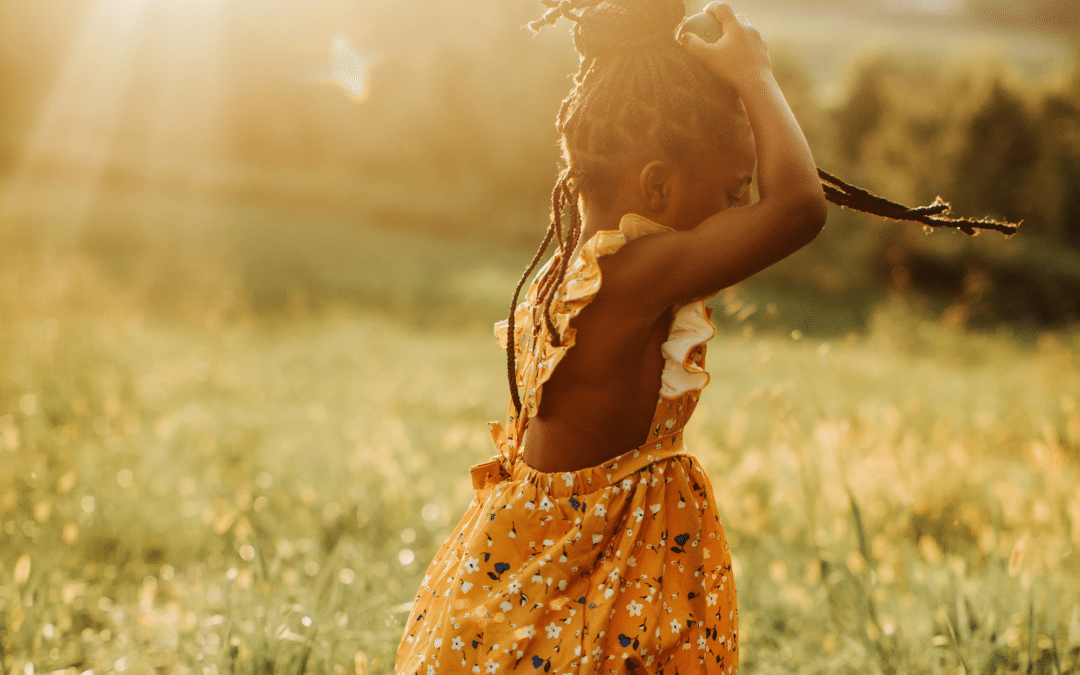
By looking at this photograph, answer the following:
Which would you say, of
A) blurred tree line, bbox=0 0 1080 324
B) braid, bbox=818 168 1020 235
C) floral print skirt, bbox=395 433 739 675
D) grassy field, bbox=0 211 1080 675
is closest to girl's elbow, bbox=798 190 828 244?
braid, bbox=818 168 1020 235

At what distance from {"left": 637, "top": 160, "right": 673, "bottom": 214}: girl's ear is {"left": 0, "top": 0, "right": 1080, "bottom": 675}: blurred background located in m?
1.11

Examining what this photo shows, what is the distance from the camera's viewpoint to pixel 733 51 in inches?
53.2

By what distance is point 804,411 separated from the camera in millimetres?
4492

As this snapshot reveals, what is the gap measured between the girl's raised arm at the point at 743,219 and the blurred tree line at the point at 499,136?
52.9 ft

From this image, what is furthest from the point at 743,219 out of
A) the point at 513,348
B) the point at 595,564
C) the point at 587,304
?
the point at 595,564

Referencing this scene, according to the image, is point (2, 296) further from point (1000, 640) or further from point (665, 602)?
point (1000, 640)

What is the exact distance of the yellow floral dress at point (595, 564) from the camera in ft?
4.67

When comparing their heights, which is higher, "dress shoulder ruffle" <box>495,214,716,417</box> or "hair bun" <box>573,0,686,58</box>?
"hair bun" <box>573,0,686,58</box>

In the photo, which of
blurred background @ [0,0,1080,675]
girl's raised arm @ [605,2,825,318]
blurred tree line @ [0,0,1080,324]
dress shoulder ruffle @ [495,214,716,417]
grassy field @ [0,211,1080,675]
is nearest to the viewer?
girl's raised arm @ [605,2,825,318]

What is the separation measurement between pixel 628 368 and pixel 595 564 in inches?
16.1

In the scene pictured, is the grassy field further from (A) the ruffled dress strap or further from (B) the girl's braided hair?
(B) the girl's braided hair

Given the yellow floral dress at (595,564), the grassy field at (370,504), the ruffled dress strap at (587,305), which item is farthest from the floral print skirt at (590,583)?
the grassy field at (370,504)

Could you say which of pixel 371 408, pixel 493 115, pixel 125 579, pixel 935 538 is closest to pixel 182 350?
pixel 371 408

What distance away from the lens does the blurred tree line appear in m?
17.5
